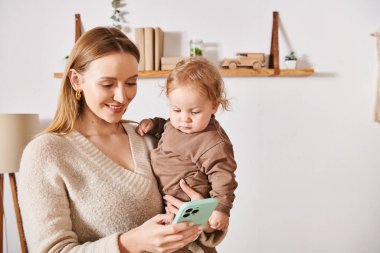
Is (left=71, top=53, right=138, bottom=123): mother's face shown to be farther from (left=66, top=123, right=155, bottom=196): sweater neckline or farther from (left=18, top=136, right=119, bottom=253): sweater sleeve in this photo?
(left=18, top=136, right=119, bottom=253): sweater sleeve

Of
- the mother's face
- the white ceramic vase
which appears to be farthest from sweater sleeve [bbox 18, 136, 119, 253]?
the white ceramic vase

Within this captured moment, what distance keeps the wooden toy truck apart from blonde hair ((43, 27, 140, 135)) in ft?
5.40

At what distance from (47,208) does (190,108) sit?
1.99 ft

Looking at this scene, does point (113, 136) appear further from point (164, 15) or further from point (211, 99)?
point (164, 15)

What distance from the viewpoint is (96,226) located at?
118 cm

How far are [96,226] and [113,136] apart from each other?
1.29ft

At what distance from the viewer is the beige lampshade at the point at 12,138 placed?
2467mm

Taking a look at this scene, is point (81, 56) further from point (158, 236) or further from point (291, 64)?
point (291, 64)

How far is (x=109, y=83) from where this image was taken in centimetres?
124

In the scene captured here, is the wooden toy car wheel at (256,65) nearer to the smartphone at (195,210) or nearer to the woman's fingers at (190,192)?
the woman's fingers at (190,192)

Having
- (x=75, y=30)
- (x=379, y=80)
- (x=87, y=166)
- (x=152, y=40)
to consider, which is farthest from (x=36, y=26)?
(x=379, y=80)

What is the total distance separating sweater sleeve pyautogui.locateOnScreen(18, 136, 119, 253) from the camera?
1.07m

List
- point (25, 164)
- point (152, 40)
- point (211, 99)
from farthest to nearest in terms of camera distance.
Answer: point (152, 40) < point (211, 99) < point (25, 164)

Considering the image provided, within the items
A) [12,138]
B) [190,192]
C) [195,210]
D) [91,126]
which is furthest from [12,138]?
[195,210]
